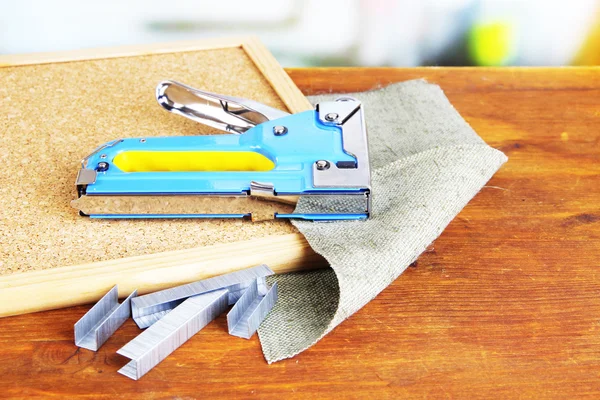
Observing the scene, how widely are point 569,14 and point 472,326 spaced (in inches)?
29.0

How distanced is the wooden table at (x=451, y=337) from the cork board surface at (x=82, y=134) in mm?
64

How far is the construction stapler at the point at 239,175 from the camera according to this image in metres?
0.60

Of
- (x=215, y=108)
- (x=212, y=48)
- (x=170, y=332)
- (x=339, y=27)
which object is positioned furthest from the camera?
(x=339, y=27)

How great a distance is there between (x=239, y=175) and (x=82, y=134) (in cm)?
22

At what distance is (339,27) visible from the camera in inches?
43.4

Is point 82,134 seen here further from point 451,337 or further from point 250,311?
point 451,337

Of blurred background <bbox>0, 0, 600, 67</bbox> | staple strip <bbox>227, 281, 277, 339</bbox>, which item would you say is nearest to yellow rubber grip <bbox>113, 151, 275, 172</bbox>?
staple strip <bbox>227, 281, 277, 339</bbox>

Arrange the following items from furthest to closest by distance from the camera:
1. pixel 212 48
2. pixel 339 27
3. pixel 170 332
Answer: pixel 339 27 < pixel 212 48 < pixel 170 332

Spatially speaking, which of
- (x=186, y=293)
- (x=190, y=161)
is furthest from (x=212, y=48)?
(x=186, y=293)

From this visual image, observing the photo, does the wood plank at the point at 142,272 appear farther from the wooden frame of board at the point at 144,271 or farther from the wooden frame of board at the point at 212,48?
the wooden frame of board at the point at 212,48

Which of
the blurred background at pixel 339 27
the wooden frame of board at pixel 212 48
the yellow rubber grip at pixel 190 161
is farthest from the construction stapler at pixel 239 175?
the blurred background at pixel 339 27

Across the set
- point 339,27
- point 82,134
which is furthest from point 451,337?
point 339,27

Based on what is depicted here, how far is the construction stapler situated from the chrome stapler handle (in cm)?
4

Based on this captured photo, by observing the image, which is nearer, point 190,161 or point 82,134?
point 190,161
